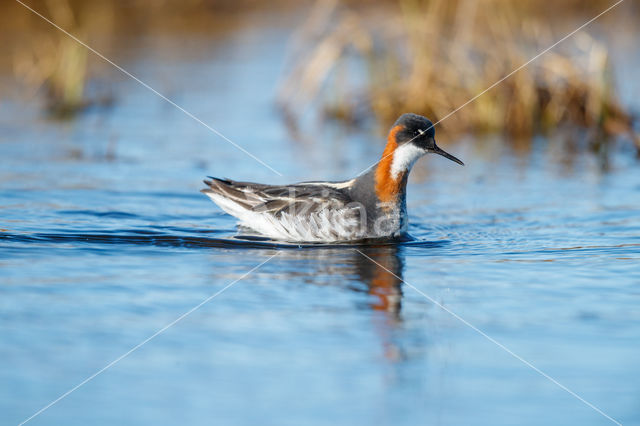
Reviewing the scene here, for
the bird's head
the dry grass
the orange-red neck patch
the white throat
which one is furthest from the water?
the dry grass

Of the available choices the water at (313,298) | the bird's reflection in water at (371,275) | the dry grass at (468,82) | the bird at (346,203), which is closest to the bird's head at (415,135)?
the bird at (346,203)

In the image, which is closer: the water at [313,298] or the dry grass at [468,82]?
the water at [313,298]

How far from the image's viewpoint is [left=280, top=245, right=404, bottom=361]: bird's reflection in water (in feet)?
18.7

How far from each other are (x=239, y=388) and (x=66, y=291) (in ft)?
6.81

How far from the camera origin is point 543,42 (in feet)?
51.2

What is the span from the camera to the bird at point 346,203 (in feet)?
25.7

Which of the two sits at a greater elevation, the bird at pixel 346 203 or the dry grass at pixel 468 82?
the dry grass at pixel 468 82

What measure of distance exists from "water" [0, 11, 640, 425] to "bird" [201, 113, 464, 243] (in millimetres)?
239

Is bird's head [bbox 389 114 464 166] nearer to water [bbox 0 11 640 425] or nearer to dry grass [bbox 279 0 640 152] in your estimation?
water [bbox 0 11 640 425]

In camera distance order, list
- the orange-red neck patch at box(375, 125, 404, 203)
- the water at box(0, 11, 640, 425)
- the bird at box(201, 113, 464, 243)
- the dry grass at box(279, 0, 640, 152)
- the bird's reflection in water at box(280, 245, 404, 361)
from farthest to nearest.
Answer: the dry grass at box(279, 0, 640, 152) → the orange-red neck patch at box(375, 125, 404, 203) → the bird at box(201, 113, 464, 243) → the bird's reflection in water at box(280, 245, 404, 361) → the water at box(0, 11, 640, 425)

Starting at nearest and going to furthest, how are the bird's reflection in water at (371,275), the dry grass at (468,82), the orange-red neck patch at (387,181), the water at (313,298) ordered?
the water at (313,298) < the bird's reflection in water at (371,275) < the orange-red neck patch at (387,181) < the dry grass at (468,82)

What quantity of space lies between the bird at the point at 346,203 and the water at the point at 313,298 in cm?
24

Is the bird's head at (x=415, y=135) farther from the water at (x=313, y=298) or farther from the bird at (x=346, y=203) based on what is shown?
the water at (x=313, y=298)

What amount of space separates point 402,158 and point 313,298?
91.4 inches
